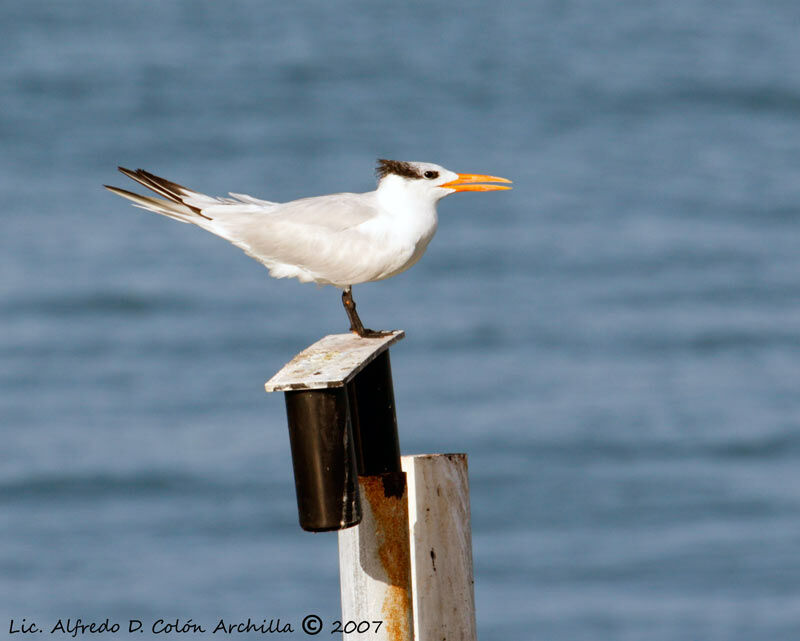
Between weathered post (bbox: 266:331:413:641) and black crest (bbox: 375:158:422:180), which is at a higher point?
black crest (bbox: 375:158:422:180)

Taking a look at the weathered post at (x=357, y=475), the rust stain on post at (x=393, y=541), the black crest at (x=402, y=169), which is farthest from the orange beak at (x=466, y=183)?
the rust stain on post at (x=393, y=541)

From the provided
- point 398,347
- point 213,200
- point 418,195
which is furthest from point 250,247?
point 398,347

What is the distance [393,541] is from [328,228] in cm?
141

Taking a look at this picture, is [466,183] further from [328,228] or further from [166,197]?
[166,197]

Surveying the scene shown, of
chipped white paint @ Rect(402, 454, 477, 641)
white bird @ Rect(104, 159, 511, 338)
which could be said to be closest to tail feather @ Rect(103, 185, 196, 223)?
white bird @ Rect(104, 159, 511, 338)

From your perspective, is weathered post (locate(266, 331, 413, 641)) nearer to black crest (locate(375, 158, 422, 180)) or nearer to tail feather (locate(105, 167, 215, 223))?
tail feather (locate(105, 167, 215, 223))

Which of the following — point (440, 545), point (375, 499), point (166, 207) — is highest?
point (166, 207)

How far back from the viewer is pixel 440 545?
12.6ft

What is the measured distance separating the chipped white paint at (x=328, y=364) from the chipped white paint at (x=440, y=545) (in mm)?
371

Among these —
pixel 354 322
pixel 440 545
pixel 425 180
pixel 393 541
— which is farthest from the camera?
pixel 425 180

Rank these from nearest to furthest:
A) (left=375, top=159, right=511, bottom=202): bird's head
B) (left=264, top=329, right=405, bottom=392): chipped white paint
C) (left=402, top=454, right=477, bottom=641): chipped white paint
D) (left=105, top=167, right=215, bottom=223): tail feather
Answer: (left=264, top=329, right=405, bottom=392): chipped white paint
(left=402, top=454, right=477, bottom=641): chipped white paint
(left=105, top=167, right=215, bottom=223): tail feather
(left=375, top=159, right=511, bottom=202): bird's head

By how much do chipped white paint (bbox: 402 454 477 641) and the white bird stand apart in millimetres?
862

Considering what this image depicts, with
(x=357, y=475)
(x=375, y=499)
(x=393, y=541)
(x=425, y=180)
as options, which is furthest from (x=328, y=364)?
(x=425, y=180)

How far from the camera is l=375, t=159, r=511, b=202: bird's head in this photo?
4828 mm
